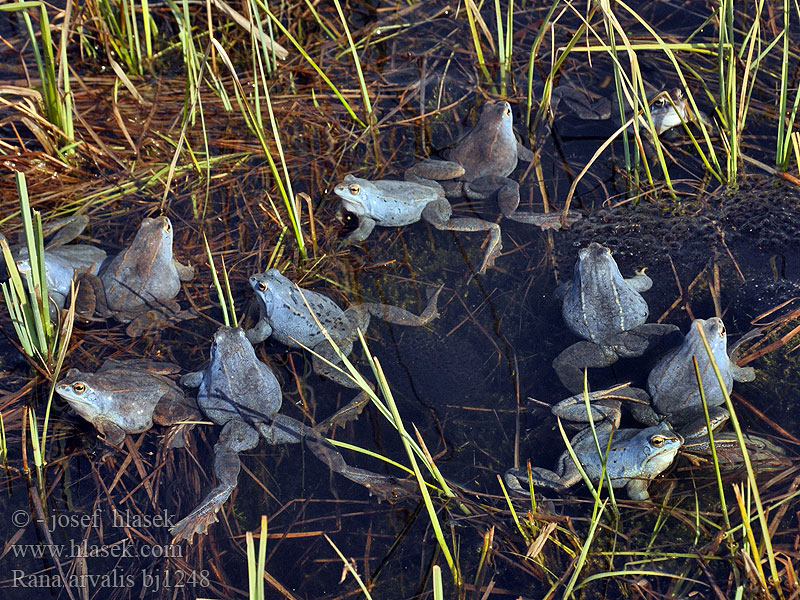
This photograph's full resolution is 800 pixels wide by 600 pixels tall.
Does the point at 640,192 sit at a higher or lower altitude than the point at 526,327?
higher

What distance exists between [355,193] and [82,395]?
2.66 meters

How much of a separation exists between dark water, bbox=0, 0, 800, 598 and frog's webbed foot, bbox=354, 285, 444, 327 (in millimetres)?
83

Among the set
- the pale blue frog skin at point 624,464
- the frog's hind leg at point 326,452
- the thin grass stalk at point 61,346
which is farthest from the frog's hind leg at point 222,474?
the pale blue frog skin at point 624,464

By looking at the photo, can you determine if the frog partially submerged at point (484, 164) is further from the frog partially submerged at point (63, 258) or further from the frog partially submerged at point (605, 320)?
the frog partially submerged at point (63, 258)

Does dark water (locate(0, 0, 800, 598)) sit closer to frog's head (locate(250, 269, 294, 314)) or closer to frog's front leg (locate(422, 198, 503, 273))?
frog's front leg (locate(422, 198, 503, 273))

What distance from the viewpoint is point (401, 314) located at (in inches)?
220

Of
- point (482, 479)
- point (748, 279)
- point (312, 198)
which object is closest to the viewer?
point (482, 479)

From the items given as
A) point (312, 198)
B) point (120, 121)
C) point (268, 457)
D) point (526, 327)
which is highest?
point (120, 121)

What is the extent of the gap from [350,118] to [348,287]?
2.05m

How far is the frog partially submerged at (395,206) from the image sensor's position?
20.0ft

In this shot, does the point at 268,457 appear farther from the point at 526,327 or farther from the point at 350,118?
the point at 350,118

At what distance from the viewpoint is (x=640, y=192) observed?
6.25 m

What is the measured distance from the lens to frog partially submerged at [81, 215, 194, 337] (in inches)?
226

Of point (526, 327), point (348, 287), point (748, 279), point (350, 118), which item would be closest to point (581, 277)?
point (526, 327)
